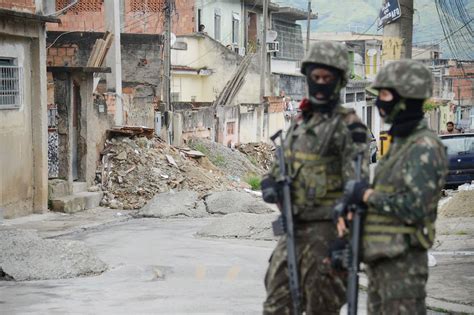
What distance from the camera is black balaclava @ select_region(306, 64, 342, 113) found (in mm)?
6109

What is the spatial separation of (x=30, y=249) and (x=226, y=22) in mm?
36411

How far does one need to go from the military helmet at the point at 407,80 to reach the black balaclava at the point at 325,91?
405 millimetres

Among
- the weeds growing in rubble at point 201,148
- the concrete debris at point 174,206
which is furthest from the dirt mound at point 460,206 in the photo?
the weeds growing in rubble at point 201,148

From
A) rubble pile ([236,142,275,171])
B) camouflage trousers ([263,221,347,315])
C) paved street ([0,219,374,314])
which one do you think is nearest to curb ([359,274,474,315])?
paved street ([0,219,374,314])

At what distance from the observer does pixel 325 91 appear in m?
6.11

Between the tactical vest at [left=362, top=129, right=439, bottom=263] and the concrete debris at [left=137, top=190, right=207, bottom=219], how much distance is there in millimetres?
13236

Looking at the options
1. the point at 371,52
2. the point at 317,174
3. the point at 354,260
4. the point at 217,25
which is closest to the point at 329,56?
the point at 317,174

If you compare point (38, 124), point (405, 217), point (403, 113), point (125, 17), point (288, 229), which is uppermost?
point (125, 17)

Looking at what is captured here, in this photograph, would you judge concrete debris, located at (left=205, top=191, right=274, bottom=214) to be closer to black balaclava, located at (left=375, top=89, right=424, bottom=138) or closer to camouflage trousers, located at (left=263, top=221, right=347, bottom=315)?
camouflage trousers, located at (left=263, top=221, right=347, bottom=315)

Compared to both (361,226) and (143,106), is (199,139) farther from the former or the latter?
(361,226)

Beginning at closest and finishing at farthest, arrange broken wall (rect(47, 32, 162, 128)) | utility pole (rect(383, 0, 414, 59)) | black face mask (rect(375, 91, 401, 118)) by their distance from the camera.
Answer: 1. black face mask (rect(375, 91, 401, 118))
2. utility pole (rect(383, 0, 414, 59))
3. broken wall (rect(47, 32, 162, 128))

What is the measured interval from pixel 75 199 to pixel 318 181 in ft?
44.2

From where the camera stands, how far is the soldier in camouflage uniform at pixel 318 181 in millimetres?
5988

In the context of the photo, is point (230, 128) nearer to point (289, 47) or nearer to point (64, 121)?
point (64, 121)
